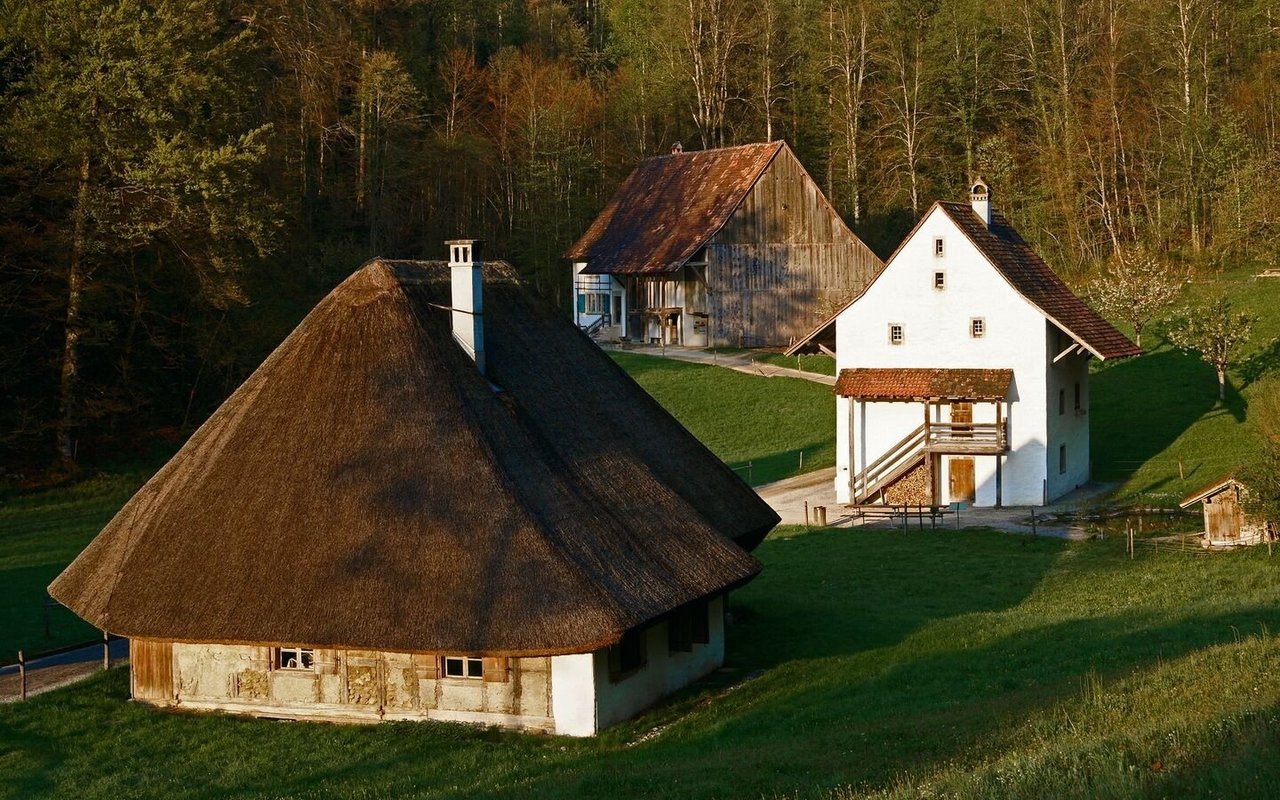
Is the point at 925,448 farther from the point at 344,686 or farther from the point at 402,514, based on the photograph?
the point at 344,686

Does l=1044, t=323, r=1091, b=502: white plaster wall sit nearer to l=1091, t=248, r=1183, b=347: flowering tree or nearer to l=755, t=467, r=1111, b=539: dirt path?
l=755, t=467, r=1111, b=539: dirt path

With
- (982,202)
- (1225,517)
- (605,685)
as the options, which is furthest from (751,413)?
(605,685)

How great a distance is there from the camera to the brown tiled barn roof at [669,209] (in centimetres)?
6694

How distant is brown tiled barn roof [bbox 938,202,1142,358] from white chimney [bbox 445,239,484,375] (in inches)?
883

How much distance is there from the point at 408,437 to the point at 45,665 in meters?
8.17

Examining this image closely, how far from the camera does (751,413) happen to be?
181 ft

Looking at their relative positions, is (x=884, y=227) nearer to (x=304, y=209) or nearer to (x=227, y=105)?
(x=304, y=209)

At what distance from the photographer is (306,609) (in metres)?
21.3

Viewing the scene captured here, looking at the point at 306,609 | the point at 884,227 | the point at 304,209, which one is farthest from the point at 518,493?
the point at 884,227

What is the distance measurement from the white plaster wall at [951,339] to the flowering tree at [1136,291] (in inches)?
569

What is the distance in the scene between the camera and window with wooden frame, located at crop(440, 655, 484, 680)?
71.4 ft

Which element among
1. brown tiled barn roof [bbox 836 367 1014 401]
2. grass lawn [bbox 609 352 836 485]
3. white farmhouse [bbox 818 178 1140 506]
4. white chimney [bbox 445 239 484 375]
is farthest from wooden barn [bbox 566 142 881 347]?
white chimney [bbox 445 239 484 375]

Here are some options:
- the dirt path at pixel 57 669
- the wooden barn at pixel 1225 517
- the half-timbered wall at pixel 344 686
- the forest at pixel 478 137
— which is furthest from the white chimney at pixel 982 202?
the dirt path at pixel 57 669

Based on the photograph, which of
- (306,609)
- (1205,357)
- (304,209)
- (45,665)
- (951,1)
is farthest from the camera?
(951,1)
